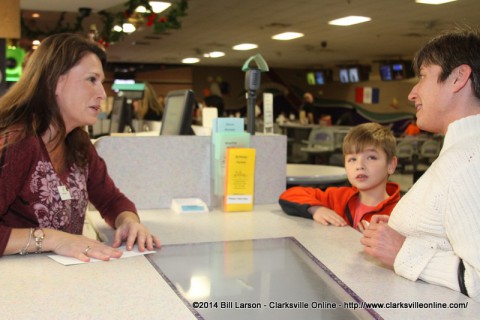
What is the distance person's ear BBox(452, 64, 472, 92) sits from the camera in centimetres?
126

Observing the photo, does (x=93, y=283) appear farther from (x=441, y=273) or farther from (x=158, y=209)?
(x=158, y=209)

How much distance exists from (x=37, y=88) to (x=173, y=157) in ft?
2.32

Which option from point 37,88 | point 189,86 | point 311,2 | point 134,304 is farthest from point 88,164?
point 189,86

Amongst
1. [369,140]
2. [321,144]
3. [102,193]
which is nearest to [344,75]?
[321,144]

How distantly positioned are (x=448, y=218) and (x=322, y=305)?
0.34 m

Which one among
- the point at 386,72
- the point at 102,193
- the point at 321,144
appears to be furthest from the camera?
the point at 386,72

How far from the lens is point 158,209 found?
6.78 ft

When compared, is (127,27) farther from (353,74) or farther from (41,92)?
(353,74)

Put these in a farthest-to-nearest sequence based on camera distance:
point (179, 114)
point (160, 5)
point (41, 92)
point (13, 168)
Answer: point (160, 5) < point (179, 114) < point (41, 92) < point (13, 168)

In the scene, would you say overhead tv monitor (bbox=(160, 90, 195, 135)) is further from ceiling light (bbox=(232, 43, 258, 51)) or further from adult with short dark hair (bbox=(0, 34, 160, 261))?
ceiling light (bbox=(232, 43, 258, 51))

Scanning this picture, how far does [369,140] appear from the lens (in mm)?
2049

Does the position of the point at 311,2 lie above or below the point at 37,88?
above

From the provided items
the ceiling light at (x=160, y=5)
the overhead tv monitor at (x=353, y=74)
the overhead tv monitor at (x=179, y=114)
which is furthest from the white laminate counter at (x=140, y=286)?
the overhead tv monitor at (x=353, y=74)

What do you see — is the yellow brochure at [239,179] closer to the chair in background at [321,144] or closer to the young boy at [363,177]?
the young boy at [363,177]
